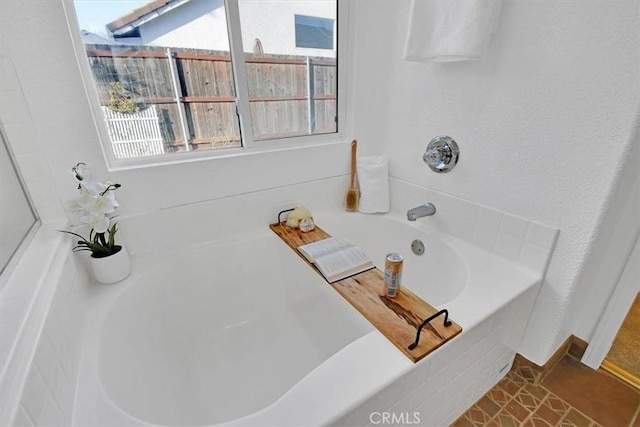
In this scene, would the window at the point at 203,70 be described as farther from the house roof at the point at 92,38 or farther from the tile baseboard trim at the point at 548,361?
the tile baseboard trim at the point at 548,361

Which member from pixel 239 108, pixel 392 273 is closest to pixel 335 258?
pixel 392 273

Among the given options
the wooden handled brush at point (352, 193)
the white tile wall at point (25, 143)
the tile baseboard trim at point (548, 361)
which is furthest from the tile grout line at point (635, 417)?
the white tile wall at point (25, 143)

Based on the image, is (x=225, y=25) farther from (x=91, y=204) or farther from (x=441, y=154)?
(x=441, y=154)

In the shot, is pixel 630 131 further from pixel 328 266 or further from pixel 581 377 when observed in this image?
pixel 581 377

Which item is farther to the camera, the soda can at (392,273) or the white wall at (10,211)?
the soda can at (392,273)

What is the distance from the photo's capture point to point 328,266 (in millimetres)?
1259

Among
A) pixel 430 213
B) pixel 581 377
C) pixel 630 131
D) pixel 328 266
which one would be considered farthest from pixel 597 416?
pixel 328 266

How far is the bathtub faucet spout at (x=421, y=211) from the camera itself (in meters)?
1.41

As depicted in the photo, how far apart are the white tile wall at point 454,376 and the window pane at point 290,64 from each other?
1272 millimetres

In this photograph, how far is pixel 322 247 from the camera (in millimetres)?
1399

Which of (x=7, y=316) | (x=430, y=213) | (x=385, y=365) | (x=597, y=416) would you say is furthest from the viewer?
(x=430, y=213)

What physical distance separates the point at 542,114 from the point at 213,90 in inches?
52.8

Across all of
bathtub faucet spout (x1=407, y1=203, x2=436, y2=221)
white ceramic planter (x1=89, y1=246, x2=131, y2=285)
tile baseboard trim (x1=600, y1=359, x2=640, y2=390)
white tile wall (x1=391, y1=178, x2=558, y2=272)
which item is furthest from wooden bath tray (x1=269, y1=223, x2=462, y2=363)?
tile baseboard trim (x1=600, y1=359, x2=640, y2=390)

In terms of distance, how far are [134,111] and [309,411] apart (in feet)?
4.28
